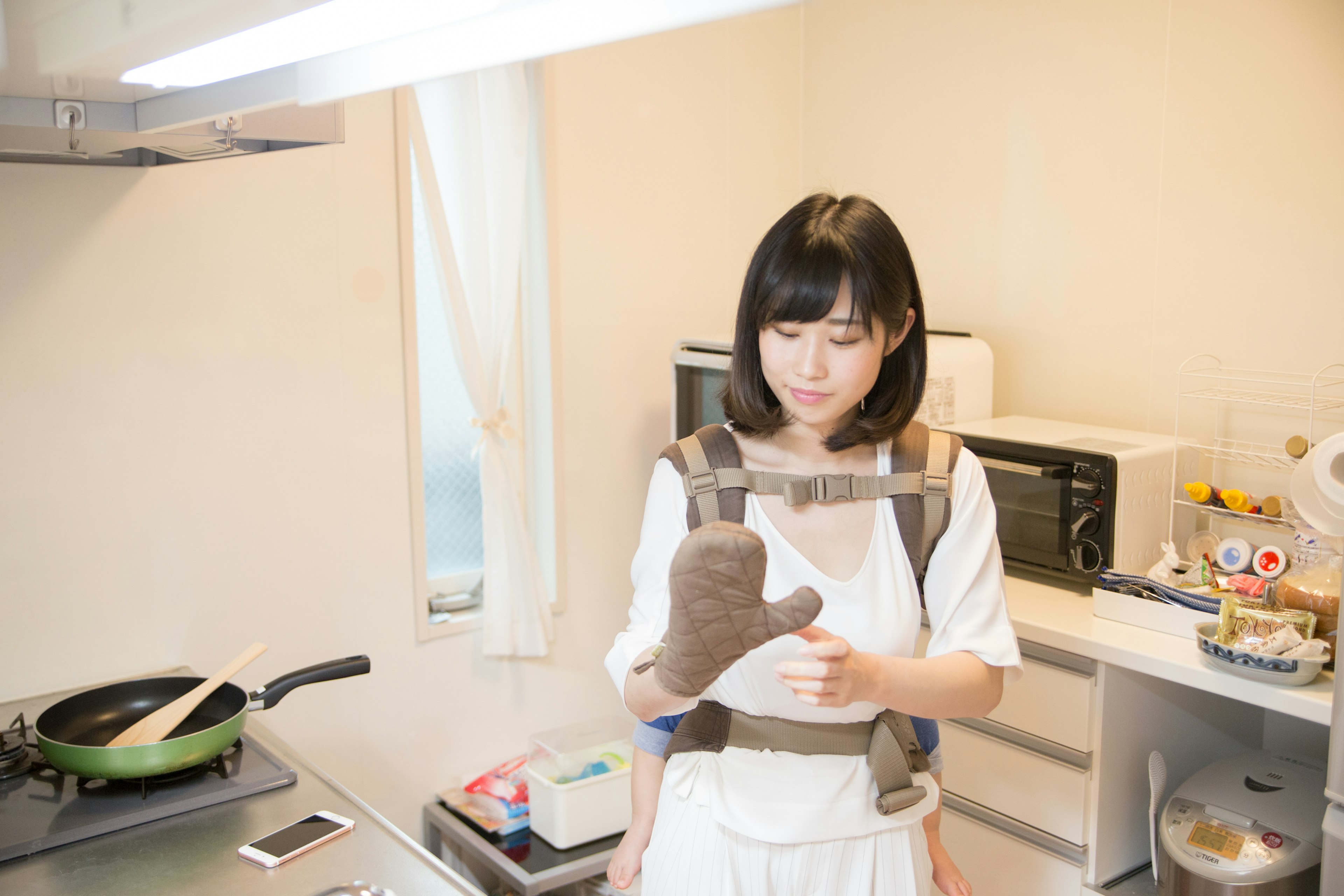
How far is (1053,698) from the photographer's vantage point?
1.84 metres

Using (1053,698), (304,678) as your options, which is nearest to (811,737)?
(304,678)

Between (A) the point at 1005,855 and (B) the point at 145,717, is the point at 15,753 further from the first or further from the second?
(A) the point at 1005,855

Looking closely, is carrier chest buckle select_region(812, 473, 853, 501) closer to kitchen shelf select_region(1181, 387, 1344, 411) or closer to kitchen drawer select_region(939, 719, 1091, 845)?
kitchen drawer select_region(939, 719, 1091, 845)

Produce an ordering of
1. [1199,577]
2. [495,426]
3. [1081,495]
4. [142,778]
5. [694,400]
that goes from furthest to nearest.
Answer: [694,400] → [495,426] → [1081,495] → [1199,577] → [142,778]

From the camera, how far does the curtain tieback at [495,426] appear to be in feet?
7.61

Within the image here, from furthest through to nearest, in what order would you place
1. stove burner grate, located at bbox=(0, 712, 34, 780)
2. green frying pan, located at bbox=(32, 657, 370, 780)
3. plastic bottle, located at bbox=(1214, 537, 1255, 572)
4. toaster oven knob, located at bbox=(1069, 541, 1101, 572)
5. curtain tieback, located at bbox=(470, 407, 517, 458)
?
curtain tieback, located at bbox=(470, 407, 517, 458), toaster oven knob, located at bbox=(1069, 541, 1101, 572), plastic bottle, located at bbox=(1214, 537, 1255, 572), stove burner grate, located at bbox=(0, 712, 34, 780), green frying pan, located at bbox=(32, 657, 370, 780)

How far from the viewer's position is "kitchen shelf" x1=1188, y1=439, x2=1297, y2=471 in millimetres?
1952

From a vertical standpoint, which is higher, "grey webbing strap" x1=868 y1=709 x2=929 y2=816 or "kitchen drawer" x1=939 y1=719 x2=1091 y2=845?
"grey webbing strap" x1=868 y1=709 x2=929 y2=816

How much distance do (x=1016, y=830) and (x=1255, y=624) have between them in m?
0.59

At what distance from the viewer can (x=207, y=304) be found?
78.0 inches

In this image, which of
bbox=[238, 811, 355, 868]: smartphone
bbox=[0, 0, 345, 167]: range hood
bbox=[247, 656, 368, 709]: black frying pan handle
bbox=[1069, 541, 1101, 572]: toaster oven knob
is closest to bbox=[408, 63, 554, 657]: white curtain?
bbox=[0, 0, 345, 167]: range hood

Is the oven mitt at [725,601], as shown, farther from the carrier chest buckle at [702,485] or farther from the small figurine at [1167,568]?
the small figurine at [1167,568]

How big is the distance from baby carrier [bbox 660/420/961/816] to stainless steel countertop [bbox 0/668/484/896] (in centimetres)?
34

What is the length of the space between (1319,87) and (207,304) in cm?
213
